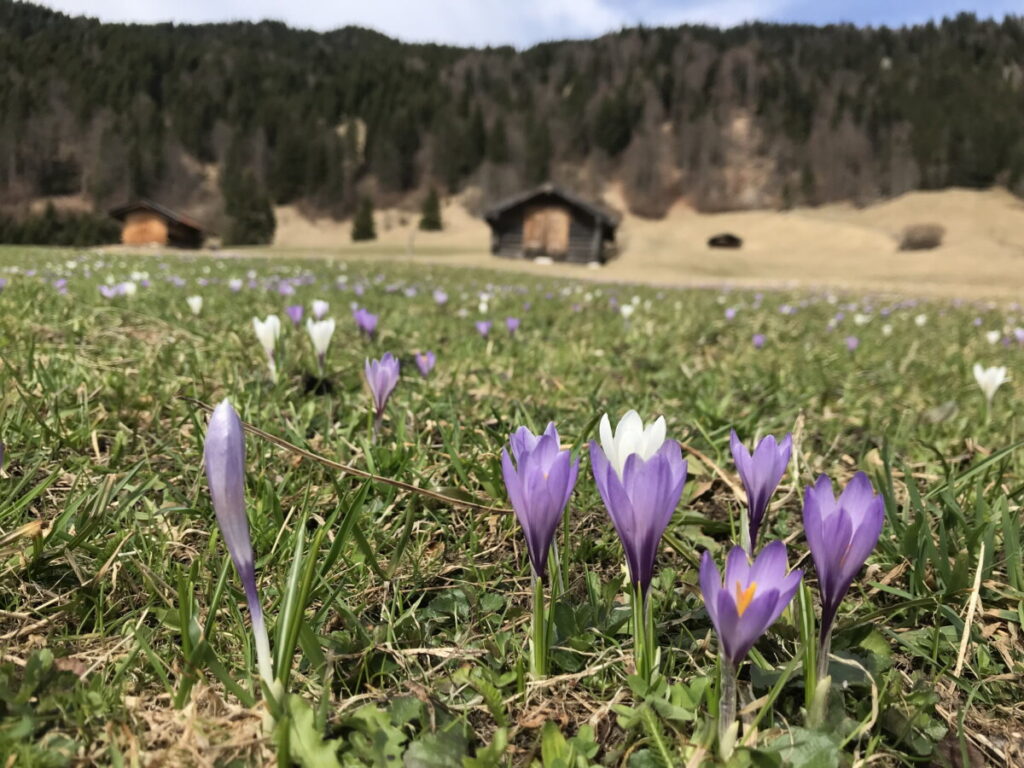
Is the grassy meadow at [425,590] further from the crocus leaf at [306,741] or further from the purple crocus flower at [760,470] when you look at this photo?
the purple crocus flower at [760,470]

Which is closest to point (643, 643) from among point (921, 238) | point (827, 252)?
point (827, 252)

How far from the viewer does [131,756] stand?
33.4 inches

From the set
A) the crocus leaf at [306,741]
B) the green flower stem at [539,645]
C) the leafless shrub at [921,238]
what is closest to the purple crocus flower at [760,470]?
the green flower stem at [539,645]

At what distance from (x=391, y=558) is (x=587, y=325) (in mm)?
4110

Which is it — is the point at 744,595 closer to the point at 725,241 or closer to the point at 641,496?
the point at 641,496

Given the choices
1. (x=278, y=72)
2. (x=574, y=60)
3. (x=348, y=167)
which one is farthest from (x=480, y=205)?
(x=574, y=60)

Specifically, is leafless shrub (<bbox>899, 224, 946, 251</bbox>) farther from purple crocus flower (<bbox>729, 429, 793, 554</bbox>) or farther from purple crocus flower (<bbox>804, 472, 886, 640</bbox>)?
purple crocus flower (<bbox>804, 472, 886, 640</bbox>)

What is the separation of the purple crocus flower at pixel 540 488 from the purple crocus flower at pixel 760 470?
1.02 feet

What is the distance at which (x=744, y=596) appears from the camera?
856 mm

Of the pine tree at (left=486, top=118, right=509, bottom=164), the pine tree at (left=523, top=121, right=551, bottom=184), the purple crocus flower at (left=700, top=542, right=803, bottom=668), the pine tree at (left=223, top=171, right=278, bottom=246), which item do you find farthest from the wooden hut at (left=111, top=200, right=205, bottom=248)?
the purple crocus flower at (left=700, top=542, right=803, bottom=668)

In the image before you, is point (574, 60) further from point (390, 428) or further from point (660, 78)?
point (390, 428)

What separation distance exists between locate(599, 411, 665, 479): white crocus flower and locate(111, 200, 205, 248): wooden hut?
4652 cm

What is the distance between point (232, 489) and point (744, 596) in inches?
26.7

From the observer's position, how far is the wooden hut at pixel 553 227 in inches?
1387
